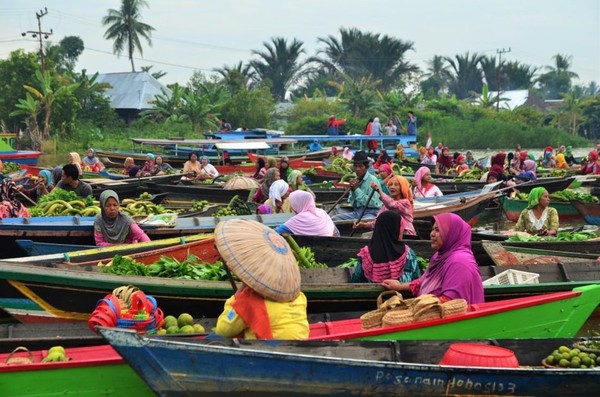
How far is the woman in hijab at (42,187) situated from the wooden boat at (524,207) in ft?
28.0

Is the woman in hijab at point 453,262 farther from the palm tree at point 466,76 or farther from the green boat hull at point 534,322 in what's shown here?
the palm tree at point 466,76

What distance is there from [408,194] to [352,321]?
Answer: 356cm

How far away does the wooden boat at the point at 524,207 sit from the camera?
612 inches

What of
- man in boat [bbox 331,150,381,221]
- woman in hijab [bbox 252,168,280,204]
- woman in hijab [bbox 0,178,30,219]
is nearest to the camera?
woman in hijab [bbox 0,178,30,219]

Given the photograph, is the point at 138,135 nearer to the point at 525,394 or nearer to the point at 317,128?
the point at 317,128

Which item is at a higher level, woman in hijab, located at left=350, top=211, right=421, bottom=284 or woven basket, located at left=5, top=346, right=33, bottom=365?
woman in hijab, located at left=350, top=211, right=421, bottom=284

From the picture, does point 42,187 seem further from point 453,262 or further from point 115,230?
point 453,262

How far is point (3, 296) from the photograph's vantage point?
24.2 ft

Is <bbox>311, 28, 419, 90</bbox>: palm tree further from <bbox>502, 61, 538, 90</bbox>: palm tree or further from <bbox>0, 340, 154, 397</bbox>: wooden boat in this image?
<bbox>0, 340, 154, 397</bbox>: wooden boat

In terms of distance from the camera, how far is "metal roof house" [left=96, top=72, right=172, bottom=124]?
40.7m

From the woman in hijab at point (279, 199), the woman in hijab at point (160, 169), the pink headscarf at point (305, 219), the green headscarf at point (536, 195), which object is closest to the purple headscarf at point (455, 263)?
the pink headscarf at point (305, 219)

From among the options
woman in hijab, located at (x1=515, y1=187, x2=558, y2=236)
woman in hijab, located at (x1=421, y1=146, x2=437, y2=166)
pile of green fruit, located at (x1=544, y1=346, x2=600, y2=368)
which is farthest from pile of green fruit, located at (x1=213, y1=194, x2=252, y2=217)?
woman in hijab, located at (x1=421, y1=146, x2=437, y2=166)

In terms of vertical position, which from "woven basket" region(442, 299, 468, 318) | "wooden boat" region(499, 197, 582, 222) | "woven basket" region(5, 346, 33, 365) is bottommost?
"wooden boat" region(499, 197, 582, 222)

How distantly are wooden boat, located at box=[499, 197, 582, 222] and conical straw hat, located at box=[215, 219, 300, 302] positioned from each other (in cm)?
1152
